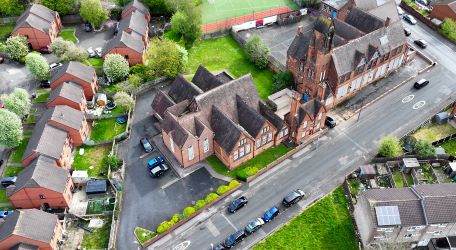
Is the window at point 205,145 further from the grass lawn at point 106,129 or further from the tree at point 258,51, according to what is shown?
the tree at point 258,51

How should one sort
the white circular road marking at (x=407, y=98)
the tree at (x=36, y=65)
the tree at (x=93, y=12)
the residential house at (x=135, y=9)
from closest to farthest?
the white circular road marking at (x=407, y=98), the tree at (x=36, y=65), the tree at (x=93, y=12), the residential house at (x=135, y=9)

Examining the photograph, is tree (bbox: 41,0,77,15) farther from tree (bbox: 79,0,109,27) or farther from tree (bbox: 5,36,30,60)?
tree (bbox: 5,36,30,60)

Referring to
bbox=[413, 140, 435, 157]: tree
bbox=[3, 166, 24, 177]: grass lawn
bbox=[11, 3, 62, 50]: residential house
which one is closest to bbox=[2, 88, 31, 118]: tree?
bbox=[3, 166, 24, 177]: grass lawn

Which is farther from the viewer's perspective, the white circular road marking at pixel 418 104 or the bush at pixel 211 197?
the white circular road marking at pixel 418 104

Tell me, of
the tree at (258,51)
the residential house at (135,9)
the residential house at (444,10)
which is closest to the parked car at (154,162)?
the tree at (258,51)

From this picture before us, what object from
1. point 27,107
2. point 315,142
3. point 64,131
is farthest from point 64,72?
point 315,142

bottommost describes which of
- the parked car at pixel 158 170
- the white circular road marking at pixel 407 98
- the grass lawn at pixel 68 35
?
the parked car at pixel 158 170

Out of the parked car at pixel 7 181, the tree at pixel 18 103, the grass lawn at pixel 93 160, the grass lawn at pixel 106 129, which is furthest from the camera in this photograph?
the grass lawn at pixel 106 129
